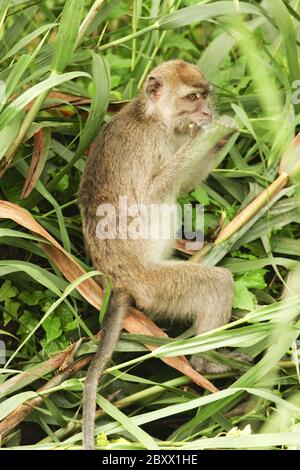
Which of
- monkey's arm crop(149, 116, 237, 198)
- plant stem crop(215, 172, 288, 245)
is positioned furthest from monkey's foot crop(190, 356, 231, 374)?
monkey's arm crop(149, 116, 237, 198)

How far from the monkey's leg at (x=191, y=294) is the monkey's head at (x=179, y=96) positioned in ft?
2.62

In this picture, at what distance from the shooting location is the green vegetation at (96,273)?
3885mm

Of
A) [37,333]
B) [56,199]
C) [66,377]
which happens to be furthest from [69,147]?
[66,377]

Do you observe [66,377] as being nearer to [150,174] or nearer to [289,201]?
[150,174]

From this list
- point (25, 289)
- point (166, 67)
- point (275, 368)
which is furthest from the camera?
point (166, 67)

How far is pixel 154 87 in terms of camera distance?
460 cm

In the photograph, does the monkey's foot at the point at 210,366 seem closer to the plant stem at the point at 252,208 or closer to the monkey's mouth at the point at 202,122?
the plant stem at the point at 252,208

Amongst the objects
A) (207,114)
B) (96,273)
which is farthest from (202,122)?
(96,273)

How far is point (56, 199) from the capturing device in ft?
15.5

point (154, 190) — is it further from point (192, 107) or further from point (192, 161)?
point (192, 107)

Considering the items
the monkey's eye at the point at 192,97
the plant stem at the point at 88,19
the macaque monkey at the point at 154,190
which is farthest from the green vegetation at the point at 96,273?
the monkey's eye at the point at 192,97

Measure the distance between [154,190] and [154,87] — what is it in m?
0.54

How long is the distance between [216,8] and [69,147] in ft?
3.34
